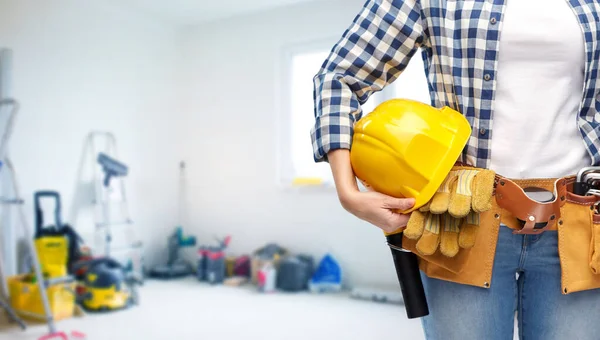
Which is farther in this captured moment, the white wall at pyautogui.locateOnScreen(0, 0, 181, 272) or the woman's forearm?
the white wall at pyautogui.locateOnScreen(0, 0, 181, 272)

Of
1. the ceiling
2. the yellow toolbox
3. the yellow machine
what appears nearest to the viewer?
the yellow toolbox

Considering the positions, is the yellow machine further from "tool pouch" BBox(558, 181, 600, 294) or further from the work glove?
"tool pouch" BBox(558, 181, 600, 294)

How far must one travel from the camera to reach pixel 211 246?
4.47m

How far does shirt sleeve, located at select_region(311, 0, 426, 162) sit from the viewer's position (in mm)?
778

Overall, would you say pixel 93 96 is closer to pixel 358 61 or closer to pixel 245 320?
pixel 245 320

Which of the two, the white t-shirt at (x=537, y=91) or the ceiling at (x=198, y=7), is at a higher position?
the ceiling at (x=198, y=7)

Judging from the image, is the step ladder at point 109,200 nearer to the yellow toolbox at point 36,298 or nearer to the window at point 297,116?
the yellow toolbox at point 36,298

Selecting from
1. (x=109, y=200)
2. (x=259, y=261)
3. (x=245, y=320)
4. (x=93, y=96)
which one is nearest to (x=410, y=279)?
(x=245, y=320)

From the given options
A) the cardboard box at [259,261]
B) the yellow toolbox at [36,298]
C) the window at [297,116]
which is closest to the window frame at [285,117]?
the window at [297,116]

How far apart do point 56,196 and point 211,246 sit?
136cm

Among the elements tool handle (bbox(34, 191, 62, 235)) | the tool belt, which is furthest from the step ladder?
the tool belt

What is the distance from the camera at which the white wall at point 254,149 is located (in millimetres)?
4141

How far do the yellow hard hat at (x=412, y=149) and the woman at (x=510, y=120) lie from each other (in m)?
0.02

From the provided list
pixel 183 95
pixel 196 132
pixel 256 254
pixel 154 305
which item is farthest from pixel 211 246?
pixel 183 95
